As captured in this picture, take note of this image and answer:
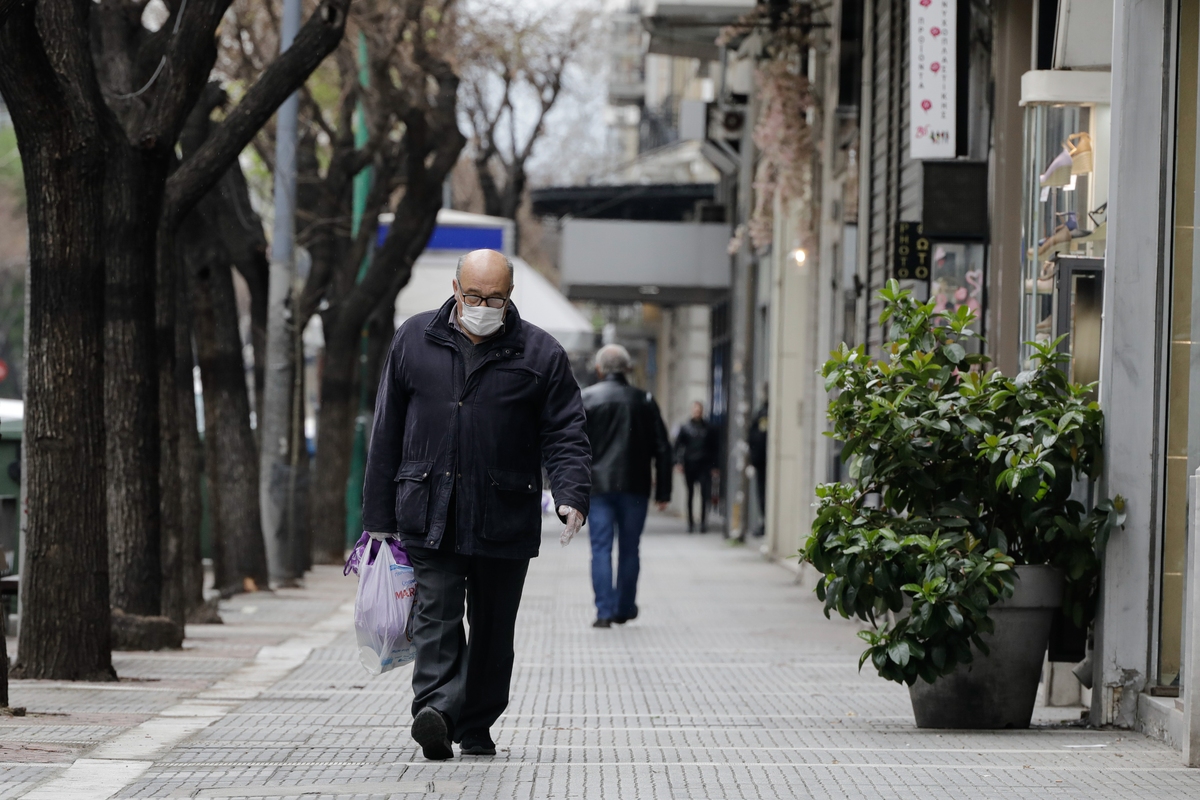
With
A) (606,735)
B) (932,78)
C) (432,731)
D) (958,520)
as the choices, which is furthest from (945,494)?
(932,78)

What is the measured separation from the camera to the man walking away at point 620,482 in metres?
13.7

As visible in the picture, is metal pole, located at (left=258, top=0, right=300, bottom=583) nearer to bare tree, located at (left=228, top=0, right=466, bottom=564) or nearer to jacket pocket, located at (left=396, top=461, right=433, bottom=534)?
bare tree, located at (left=228, top=0, right=466, bottom=564)

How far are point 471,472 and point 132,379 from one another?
4772 millimetres

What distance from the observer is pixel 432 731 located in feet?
21.7

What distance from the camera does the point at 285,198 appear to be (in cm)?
1820

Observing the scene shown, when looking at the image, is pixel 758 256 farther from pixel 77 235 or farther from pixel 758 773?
pixel 758 773

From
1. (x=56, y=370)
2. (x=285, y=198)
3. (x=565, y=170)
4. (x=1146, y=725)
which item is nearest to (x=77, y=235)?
(x=56, y=370)

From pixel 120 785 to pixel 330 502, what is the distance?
50.8 feet

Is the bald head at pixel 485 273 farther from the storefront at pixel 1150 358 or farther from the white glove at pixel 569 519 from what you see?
the storefront at pixel 1150 358

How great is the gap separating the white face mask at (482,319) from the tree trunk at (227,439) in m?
9.65

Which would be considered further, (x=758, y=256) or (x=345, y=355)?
(x=758, y=256)

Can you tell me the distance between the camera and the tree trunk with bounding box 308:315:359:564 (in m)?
20.8

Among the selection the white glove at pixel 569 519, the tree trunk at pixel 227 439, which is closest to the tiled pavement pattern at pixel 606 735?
the white glove at pixel 569 519

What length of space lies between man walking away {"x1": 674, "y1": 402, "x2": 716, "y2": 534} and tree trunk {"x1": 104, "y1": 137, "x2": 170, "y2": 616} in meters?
19.4
